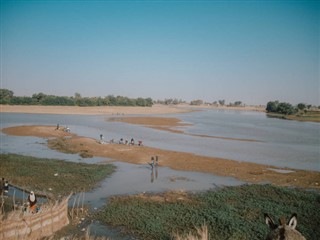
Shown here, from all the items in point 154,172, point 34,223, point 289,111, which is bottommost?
point 154,172

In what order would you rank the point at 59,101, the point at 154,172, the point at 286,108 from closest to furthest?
the point at 154,172, the point at 59,101, the point at 286,108

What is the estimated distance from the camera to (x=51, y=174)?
24297 millimetres

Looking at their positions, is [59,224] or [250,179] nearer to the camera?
[59,224]

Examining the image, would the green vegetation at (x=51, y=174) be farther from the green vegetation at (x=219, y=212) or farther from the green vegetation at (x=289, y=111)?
the green vegetation at (x=289, y=111)

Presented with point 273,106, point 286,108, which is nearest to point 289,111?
point 286,108

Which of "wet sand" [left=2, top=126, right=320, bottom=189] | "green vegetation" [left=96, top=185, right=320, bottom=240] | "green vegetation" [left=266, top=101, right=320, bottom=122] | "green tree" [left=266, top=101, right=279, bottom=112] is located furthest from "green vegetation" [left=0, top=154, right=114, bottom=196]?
"green tree" [left=266, top=101, right=279, bottom=112]

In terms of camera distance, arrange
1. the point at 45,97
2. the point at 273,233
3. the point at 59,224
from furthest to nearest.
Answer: the point at 45,97
the point at 59,224
the point at 273,233

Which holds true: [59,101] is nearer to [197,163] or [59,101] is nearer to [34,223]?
[197,163]

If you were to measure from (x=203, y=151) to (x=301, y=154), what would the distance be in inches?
531

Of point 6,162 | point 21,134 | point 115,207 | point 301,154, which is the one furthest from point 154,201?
point 21,134

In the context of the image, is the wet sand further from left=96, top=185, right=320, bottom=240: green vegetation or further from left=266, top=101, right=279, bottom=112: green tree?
left=266, top=101, right=279, bottom=112: green tree

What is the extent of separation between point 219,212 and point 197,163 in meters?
14.7

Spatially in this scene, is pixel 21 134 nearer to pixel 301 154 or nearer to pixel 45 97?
pixel 301 154

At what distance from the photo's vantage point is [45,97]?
13562 cm
